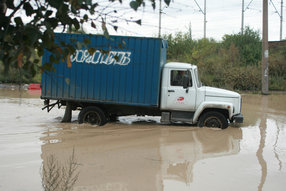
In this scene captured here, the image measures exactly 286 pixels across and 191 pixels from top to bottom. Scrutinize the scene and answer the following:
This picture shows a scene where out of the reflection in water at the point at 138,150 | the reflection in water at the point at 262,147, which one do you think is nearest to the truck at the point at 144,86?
the reflection in water at the point at 138,150

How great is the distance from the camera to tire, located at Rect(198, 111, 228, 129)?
1052cm

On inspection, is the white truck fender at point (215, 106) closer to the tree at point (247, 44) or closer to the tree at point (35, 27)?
the tree at point (35, 27)

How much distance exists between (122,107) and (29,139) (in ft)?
10.7

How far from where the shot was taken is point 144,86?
34.6ft

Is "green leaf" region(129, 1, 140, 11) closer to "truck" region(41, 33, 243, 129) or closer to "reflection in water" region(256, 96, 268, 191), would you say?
"reflection in water" region(256, 96, 268, 191)

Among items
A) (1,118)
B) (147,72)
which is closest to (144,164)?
(147,72)

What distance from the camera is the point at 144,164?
673cm

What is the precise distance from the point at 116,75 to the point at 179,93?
1970 millimetres

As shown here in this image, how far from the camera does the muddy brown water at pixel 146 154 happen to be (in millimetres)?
5695

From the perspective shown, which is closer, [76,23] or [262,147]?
[76,23]

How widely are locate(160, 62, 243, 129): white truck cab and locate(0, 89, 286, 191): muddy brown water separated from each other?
39cm

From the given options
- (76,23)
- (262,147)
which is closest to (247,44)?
(262,147)

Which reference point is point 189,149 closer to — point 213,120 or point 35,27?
point 213,120

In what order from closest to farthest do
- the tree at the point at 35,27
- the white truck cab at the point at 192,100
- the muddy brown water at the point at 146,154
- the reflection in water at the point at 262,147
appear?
the tree at the point at 35,27 → the muddy brown water at the point at 146,154 → the reflection in water at the point at 262,147 → the white truck cab at the point at 192,100
